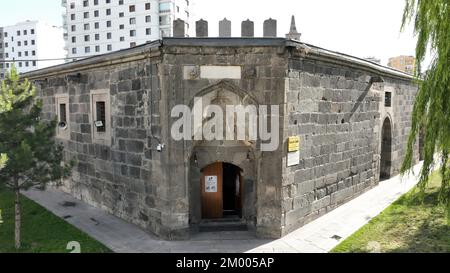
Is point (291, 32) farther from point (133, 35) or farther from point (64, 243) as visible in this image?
point (133, 35)

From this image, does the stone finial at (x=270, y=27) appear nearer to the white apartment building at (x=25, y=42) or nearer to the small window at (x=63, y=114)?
the small window at (x=63, y=114)

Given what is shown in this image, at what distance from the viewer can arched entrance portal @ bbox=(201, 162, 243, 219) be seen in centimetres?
971

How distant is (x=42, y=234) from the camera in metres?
9.41

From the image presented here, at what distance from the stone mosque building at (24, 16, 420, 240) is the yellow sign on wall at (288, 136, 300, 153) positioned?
0.03m

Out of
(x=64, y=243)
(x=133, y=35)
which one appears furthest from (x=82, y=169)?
(x=133, y=35)

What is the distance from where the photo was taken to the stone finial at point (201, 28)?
9.25 metres

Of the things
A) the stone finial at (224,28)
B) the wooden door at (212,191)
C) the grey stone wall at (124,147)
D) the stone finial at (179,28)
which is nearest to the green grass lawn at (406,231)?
the wooden door at (212,191)

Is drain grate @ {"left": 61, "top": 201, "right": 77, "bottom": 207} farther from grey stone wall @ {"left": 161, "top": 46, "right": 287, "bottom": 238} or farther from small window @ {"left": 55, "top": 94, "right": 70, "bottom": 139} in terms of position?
grey stone wall @ {"left": 161, "top": 46, "right": 287, "bottom": 238}

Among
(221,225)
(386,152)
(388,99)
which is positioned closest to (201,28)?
(221,225)

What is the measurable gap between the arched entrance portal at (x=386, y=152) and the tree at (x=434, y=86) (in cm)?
872

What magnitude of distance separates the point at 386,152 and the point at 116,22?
43.1m

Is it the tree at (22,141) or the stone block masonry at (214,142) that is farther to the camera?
the stone block masonry at (214,142)

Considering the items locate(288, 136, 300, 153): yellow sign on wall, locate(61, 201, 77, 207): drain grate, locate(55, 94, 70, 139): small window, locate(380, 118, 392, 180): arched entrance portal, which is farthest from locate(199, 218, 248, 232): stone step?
locate(380, 118, 392, 180): arched entrance portal

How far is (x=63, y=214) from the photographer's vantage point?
1112 centimetres
